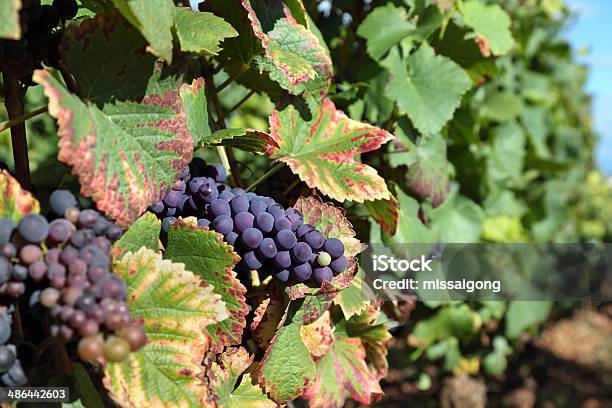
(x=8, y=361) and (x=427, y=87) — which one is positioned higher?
(x=8, y=361)

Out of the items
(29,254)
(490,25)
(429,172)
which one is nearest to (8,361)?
(29,254)

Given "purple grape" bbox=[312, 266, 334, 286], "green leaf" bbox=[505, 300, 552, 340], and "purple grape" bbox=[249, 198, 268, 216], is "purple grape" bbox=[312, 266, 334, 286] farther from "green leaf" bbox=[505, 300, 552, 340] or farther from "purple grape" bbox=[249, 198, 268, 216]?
"green leaf" bbox=[505, 300, 552, 340]

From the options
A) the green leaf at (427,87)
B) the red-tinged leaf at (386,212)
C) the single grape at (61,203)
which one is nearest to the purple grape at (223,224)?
the single grape at (61,203)

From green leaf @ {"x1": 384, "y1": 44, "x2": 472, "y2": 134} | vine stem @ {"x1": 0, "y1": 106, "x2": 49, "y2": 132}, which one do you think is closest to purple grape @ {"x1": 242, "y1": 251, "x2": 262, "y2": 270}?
vine stem @ {"x1": 0, "y1": 106, "x2": 49, "y2": 132}

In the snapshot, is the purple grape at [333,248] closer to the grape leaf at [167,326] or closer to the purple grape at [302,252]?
the purple grape at [302,252]

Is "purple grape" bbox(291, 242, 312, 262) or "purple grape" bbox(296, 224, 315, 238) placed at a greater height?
"purple grape" bbox(296, 224, 315, 238)

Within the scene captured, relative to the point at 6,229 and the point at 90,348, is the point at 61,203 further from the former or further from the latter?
the point at 90,348

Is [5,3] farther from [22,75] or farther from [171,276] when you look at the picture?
[171,276]
